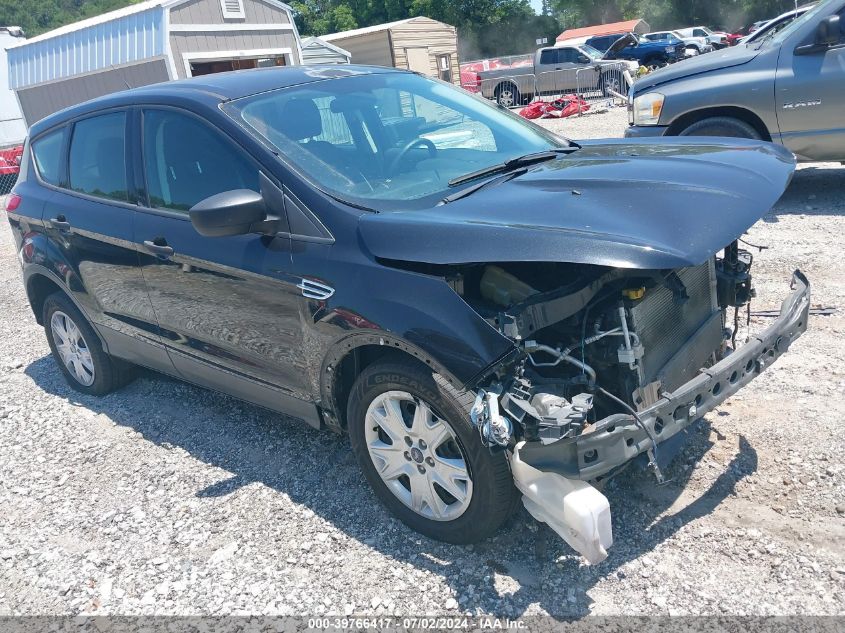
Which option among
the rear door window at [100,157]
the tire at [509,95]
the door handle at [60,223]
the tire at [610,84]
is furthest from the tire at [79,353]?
the tire at [509,95]

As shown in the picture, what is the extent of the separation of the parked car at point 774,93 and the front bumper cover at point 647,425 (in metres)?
4.71

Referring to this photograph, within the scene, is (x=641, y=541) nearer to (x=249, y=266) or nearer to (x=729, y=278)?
(x=729, y=278)

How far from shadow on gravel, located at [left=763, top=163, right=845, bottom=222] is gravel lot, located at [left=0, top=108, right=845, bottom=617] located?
2566mm

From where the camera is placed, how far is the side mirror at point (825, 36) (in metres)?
6.47

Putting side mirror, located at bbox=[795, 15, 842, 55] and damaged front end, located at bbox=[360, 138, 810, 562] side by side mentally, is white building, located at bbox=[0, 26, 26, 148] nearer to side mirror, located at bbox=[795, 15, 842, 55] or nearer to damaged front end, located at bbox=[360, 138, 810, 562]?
side mirror, located at bbox=[795, 15, 842, 55]

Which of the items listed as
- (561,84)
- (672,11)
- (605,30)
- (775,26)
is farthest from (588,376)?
(672,11)

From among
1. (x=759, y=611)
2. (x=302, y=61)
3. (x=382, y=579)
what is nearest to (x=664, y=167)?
(x=759, y=611)

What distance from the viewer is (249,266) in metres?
3.34

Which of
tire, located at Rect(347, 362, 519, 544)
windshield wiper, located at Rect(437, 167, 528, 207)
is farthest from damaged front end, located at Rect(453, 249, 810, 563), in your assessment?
windshield wiper, located at Rect(437, 167, 528, 207)

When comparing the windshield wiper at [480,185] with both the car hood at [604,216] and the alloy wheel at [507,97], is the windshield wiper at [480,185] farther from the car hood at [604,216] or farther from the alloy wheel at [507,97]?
the alloy wheel at [507,97]

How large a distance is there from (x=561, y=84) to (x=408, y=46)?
631cm

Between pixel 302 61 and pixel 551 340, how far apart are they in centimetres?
1991

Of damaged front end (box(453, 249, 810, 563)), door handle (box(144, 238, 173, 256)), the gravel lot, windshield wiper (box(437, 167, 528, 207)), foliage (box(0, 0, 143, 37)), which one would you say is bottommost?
the gravel lot

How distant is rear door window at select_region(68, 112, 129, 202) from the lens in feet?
13.4
